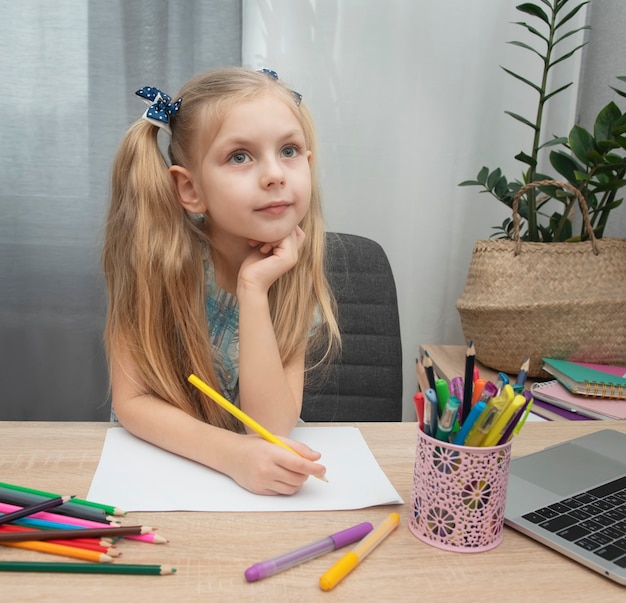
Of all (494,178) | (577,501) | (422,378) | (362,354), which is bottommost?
(362,354)

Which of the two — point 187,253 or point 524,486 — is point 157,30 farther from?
point 524,486

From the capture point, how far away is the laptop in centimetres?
58

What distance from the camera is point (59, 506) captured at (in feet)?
1.92

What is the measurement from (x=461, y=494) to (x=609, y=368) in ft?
2.74

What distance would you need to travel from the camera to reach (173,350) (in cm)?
93

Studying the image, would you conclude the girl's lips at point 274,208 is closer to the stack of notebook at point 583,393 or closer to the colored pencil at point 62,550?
the colored pencil at point 62,550

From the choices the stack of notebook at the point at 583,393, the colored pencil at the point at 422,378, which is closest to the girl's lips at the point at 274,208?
the colored pencil at the point at 422,378

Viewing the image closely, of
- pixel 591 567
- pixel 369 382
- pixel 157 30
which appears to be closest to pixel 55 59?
pixel 157 30

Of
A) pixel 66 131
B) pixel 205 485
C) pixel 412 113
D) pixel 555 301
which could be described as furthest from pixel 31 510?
pixel 412 113

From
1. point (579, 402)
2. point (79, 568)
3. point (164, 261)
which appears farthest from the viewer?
point (579, 402)

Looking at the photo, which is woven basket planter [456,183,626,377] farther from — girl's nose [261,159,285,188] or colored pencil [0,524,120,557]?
colored pencil [0,524,120,557]

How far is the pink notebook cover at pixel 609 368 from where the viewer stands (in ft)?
Answer: 4.11

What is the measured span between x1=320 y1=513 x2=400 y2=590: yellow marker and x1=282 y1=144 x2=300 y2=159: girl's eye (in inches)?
18.2

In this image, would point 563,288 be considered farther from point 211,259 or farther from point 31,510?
point 31,510
